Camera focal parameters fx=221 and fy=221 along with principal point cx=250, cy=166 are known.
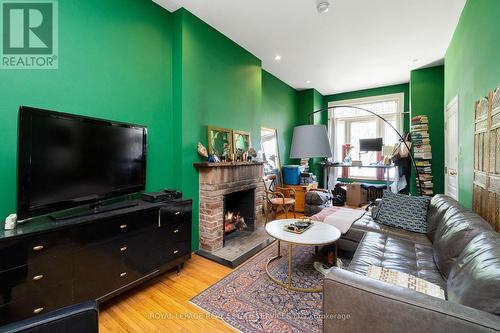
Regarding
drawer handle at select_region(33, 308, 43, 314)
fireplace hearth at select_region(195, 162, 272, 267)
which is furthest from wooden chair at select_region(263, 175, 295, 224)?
drawer handle at select_region(33, 308, 43, 314)

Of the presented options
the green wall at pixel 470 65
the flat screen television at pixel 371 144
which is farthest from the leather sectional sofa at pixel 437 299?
the flat screen television at pixel 371 144

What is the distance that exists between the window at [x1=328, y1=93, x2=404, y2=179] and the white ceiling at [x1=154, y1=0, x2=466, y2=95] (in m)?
1.08

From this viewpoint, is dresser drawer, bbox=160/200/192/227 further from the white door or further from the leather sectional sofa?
the white door

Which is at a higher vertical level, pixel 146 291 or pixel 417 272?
pixel 417 272

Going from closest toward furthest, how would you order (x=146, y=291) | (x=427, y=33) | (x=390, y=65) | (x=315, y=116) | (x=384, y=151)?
(x=146, y=291) → (x=427, y=33) → (x=390, y=65) → (x=384, y=151) → (x=315, y=116)

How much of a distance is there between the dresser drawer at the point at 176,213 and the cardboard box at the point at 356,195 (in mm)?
4501

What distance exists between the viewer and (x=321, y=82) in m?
5.37

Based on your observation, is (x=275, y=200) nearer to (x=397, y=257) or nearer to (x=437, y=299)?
(x=397, y=257)

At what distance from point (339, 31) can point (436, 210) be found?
263 cm

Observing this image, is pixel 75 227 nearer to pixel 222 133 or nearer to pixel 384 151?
pixel 222 133

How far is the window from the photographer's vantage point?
5.58 metres

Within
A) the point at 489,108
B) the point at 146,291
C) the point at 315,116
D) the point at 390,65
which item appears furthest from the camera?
the point at 315,116

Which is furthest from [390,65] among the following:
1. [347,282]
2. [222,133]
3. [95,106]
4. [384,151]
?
[95,106]

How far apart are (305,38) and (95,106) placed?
9.78 ft
